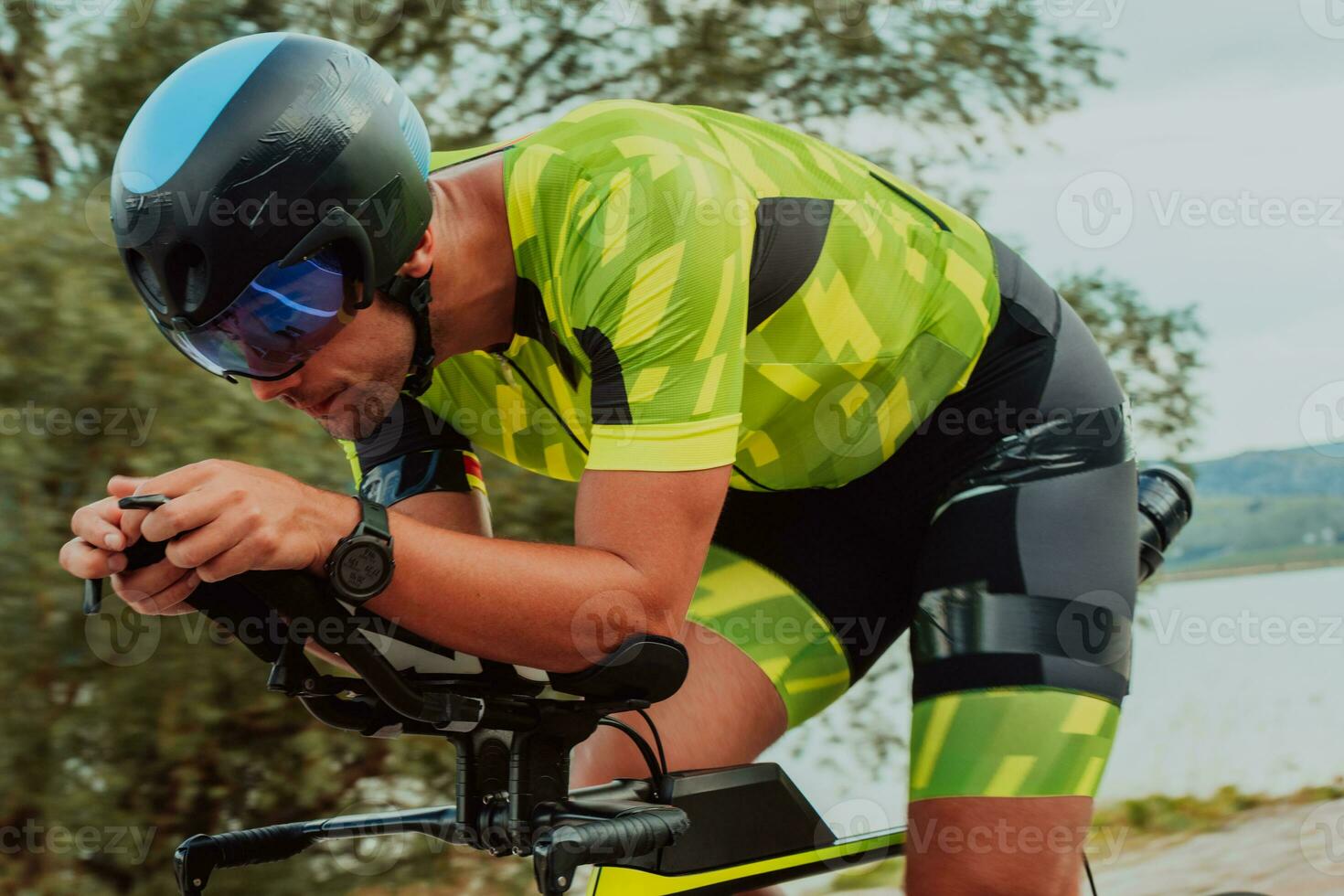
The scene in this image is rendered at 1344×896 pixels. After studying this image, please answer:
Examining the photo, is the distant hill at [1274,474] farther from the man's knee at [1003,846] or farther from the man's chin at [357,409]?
the man's chin at [357,409]

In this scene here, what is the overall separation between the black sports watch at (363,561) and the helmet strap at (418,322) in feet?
1.42

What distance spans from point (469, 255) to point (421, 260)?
9 cm

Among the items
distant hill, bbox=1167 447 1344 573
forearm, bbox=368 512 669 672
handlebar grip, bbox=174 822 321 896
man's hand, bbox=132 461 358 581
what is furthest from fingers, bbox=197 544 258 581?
distant hill, bbox=1167 447 1344 573

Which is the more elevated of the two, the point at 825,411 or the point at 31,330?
the point at 825,411

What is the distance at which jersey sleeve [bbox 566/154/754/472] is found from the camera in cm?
165

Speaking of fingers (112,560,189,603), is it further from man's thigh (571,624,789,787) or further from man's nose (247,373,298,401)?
man's thigh (571,624,789,787)

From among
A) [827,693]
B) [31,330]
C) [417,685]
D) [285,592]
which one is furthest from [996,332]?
[31,330]

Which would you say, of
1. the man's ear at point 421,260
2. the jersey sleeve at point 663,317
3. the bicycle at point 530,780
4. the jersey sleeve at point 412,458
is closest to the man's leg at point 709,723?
the bicycle at point 530,780

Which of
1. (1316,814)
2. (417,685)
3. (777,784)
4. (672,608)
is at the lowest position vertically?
(1316,814)

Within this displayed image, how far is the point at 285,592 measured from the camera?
1.46 meters

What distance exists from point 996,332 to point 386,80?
100cm

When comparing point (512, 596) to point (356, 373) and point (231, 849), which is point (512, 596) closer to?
point (356, 373)

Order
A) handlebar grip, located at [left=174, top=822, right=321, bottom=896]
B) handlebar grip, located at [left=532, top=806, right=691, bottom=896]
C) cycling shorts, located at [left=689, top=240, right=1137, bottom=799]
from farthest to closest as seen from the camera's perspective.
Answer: cycling shorts, located at [left=689, top=240, right=1137, bottom=799]
handlebar grip, located at [left=174, top=822, right=321, bottom=896]
handlebar grip, located at [left=532, top=806, right=691, bottom=896]

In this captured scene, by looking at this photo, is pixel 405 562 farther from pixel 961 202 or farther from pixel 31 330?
pixel 961 202
